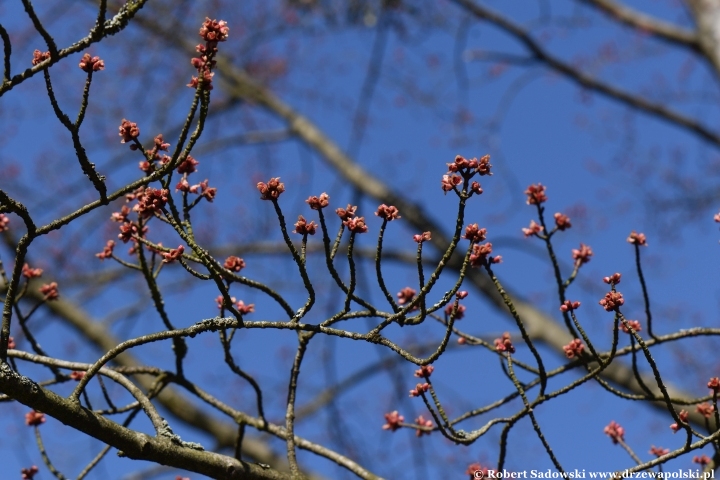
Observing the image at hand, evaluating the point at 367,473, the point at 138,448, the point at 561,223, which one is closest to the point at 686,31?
the point at 561,223

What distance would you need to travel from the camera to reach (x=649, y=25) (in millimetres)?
9633

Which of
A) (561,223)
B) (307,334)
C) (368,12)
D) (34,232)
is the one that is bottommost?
(34,232)

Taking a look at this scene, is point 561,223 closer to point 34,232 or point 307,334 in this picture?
point 307,334

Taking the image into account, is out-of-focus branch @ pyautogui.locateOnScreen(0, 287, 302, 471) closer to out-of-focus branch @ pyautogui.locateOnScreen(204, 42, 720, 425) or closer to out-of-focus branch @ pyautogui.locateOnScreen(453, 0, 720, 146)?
out-of-focus branch @ pyautogui.locateOnScreen(204, 42, 720, 425)

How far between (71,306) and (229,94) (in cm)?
393

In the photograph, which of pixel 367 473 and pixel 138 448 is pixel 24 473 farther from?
pixel 367 473

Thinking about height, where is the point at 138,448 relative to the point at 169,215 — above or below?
below

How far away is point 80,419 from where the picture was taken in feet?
5.58

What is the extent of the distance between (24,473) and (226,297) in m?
1.16

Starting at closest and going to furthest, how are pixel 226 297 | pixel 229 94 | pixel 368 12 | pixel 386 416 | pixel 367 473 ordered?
pixel 226 297, pixel 367 473, pixel 386 416, pixel 368 12, pixel 229 94

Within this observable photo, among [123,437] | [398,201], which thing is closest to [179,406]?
[398,201]

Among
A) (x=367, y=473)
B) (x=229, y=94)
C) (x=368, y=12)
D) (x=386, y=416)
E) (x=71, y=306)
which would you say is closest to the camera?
(x=367, y=473)

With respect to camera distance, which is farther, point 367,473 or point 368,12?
point 368,12

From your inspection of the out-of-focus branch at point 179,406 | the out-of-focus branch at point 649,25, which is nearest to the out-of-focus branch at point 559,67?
the out-of-focus branch at point 649,25
